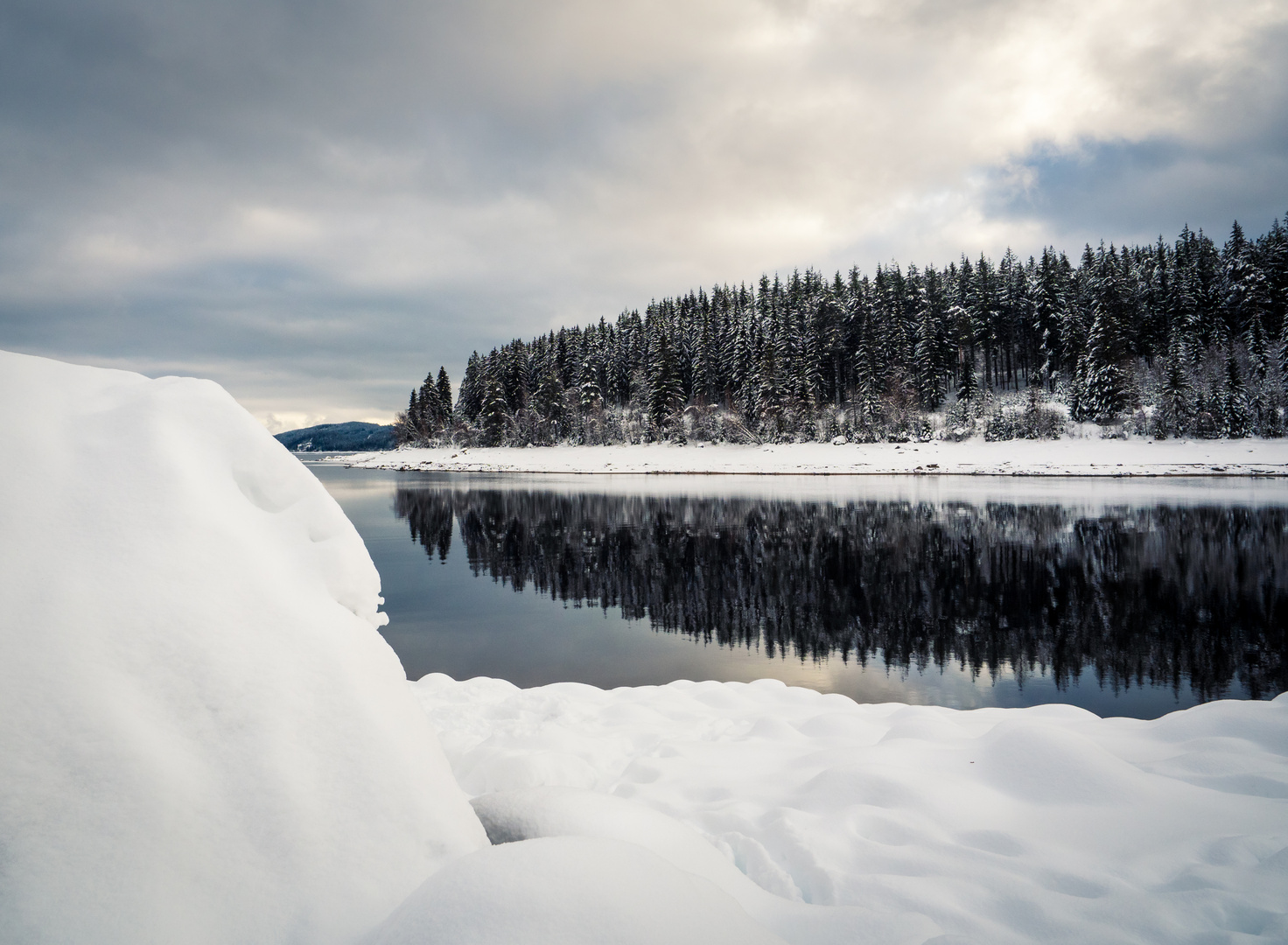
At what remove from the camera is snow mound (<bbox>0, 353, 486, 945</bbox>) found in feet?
5.18

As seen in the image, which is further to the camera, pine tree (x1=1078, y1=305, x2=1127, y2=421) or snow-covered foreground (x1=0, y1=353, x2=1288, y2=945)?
pine tree (x1=1078, y1=305, x2=1127, y2=421)

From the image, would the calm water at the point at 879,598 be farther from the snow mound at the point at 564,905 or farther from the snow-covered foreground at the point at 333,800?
the snow mound at the point at 564,905

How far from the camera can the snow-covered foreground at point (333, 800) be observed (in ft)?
5.40

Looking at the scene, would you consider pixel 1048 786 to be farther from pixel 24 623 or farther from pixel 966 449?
pixel 966 449

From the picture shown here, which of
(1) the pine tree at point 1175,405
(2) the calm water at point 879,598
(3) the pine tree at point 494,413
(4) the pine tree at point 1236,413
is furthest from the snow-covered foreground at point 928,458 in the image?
(2) the calm water at point 879,598

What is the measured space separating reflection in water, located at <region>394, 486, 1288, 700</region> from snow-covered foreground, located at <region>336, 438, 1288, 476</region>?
22.2m

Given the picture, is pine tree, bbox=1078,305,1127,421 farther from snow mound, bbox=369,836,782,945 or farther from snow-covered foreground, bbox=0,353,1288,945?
snow mound, bbox=369,836,782,945

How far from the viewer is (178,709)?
1.88m

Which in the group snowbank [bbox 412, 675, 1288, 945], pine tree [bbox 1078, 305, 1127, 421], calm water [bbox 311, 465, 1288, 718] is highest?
pine tree [bbox 1078, 305, 1127, 421]

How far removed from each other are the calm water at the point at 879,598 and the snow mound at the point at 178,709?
643cm

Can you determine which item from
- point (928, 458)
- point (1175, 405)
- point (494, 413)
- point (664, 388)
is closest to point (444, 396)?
point (494, 413)

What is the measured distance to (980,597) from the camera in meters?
12.2

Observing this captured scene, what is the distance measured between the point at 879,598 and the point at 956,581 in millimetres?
2559

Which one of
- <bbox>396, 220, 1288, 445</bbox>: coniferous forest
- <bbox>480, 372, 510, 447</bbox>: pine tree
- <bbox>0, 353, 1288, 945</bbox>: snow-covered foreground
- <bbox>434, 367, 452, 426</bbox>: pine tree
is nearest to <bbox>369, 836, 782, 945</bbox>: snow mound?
<bbox>0, 353, 1288, 945</bbox>: snow-covered foreground
